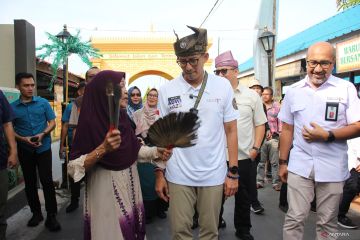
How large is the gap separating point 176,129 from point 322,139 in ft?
4.03

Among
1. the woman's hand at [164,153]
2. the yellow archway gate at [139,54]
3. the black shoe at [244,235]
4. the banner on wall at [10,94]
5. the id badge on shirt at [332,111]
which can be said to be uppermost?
the yellow archway gate at [139,54]

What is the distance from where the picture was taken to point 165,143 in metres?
2.33

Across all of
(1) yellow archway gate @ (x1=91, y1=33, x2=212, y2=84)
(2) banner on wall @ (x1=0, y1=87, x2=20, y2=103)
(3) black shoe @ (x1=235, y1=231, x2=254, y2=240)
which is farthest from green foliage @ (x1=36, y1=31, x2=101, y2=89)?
(1) yellow archway gate @ (x1=91, y1=33, x2=212, y2=84)

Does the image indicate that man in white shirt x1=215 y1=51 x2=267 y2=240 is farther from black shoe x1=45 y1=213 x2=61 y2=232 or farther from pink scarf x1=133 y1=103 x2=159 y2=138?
black shoe x1=45 y1=213 x2=61 y2=232

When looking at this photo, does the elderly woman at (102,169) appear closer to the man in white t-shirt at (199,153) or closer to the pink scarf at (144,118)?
the man in white t-shirt at (199,153)

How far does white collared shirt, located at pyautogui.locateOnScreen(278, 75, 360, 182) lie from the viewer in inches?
108

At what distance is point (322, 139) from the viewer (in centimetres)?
273

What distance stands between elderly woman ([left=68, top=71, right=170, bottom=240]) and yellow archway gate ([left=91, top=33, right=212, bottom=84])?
25.3 metres

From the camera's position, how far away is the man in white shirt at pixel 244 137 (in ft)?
13.4

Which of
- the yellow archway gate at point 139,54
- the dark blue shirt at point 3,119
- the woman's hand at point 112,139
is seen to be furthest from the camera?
the yellow archway gate at point 139,54

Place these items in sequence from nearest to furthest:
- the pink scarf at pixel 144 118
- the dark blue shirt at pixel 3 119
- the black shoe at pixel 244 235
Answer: the dark blue shirt at pixel 3 119 < the black shoe at pixel 244 235 < the pink scarf at pixel 144 118

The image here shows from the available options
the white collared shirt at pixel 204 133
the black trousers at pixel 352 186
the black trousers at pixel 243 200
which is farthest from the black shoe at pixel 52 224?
the black trousers at pixel 352 186

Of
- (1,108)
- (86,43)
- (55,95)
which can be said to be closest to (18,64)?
(86,43)

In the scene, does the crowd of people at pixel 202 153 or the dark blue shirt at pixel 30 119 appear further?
the dark blue shirt at pixel 30 119
